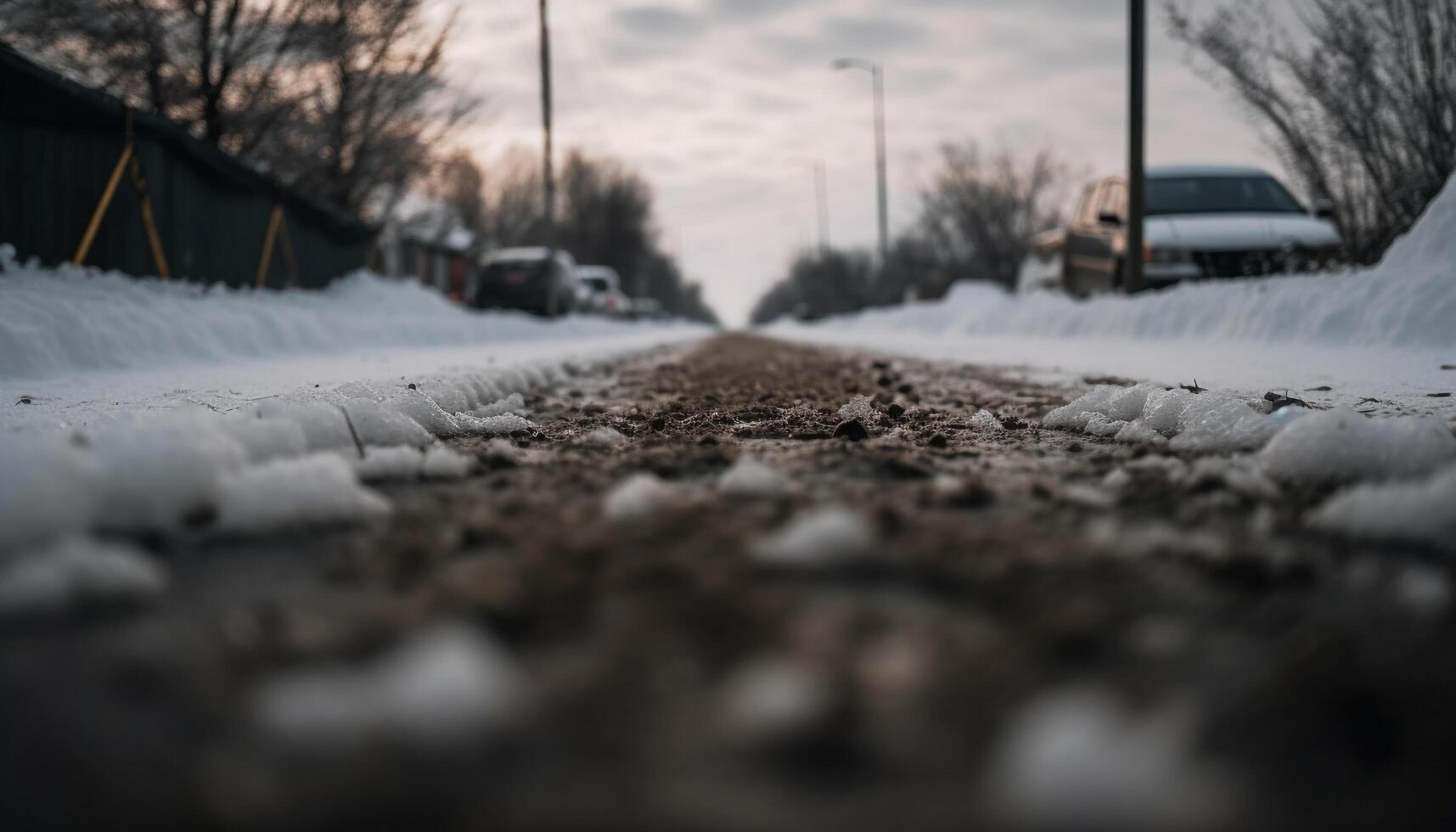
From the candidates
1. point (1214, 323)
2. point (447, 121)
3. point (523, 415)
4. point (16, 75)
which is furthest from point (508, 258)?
point (523, 415)

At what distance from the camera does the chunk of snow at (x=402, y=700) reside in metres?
0.87

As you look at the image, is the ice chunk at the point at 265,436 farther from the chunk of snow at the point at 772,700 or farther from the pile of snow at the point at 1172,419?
the pile of snow at the point at 1172,419

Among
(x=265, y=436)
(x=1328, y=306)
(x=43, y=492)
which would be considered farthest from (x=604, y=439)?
(x=1328, y=306)

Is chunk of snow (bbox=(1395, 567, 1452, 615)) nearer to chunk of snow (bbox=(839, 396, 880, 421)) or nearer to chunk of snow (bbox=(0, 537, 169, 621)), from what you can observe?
chunk of snow (bbox=(0, 537, 169, 621))

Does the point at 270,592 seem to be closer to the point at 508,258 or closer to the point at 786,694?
the point at 786,694

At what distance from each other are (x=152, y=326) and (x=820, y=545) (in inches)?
245

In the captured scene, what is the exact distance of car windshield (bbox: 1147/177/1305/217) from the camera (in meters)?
11.0

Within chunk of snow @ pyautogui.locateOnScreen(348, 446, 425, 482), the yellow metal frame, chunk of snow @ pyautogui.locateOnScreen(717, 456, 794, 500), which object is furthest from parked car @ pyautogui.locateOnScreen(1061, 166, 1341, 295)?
the yellow metal frame

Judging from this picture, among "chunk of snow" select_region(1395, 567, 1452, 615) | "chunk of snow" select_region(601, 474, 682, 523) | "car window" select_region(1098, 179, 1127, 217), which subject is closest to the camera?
"chunk of snow" select_region(1395, 567, 1452, 615)

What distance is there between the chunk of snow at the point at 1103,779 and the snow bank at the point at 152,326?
5.40 m

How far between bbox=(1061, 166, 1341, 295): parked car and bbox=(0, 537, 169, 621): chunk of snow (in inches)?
381

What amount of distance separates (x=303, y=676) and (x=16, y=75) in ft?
29.3

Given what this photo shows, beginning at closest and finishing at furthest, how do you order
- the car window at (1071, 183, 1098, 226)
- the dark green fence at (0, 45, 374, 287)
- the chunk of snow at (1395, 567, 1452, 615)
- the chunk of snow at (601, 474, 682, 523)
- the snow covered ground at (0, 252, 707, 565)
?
the chunk of snow at (1395, 567, 1452, 615) → the snow covered ground at (0, 252, 707, 565) → the chunk of snow at (601, 474, 682, 523) → the dark green fence at (0, 45, 374, 287) → the car window at (1071, 183, 1098, 226)

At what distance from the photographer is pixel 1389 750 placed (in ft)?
2.88
